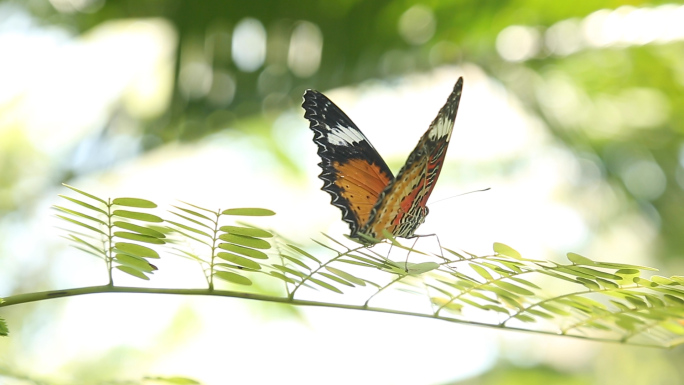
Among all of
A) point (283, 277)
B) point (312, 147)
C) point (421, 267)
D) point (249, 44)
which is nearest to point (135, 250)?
point (283, 277)

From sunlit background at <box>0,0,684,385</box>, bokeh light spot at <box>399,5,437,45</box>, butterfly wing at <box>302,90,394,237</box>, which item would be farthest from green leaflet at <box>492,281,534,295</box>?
bokeh light spot at <box>399,5,437,45</box>

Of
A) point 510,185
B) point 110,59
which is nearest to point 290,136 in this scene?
point 110,59

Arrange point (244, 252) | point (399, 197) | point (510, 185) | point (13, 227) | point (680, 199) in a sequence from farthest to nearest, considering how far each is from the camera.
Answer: point (510, 185)
point (13, 227)
point (680, 199)
point (399, 197)
point (244, 252)

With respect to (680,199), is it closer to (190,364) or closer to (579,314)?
(579,314)

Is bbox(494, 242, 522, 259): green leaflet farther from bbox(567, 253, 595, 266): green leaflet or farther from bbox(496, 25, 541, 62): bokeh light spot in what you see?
bbox(496, 25, 541, 62): bokeh light spot

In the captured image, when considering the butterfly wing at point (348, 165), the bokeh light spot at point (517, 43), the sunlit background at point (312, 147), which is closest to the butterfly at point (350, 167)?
the butterfly wing at point (348, 165)

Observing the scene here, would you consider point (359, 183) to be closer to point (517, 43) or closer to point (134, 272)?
point (134, 272)
